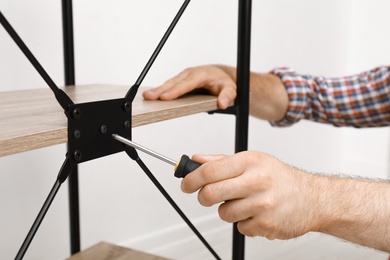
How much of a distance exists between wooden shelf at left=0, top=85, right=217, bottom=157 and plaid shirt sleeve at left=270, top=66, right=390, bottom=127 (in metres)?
0.44

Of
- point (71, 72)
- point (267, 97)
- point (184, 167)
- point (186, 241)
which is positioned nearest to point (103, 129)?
point (184, 167)

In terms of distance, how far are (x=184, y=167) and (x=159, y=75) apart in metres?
0.98

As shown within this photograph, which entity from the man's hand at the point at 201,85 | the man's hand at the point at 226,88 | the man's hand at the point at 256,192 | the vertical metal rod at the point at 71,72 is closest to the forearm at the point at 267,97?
the man's hand at the point at 226,88

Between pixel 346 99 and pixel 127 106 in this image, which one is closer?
pixel 127 106

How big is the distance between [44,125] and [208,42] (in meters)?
1.11

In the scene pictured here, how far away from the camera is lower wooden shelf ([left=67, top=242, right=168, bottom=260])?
1.04 m

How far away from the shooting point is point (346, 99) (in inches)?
52.7

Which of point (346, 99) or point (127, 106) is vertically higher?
point (127, 106)

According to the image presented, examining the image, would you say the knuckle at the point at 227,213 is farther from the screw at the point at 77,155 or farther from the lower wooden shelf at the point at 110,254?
the lower wooden shelf at the point at 110,254

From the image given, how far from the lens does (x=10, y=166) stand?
3.84 feet

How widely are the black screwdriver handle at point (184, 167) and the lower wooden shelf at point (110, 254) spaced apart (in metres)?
0.51

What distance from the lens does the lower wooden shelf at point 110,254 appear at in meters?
1.04

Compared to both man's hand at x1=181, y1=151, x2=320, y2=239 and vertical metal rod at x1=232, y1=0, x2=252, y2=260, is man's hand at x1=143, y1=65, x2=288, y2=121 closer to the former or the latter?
vertical metal rod at x1=232, y1=0, x2=252, y2=260

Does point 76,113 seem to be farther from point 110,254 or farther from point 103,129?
point 110,254
